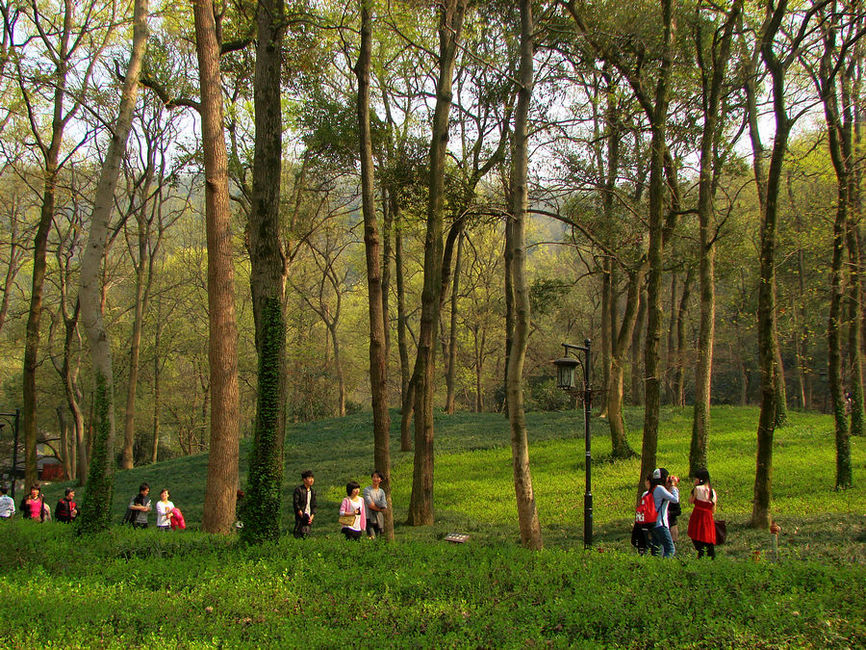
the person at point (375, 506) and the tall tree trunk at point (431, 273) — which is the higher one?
the tall tree trunk at point (431, 273)

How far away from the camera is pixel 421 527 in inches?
521

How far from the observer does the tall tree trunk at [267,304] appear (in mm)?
8305

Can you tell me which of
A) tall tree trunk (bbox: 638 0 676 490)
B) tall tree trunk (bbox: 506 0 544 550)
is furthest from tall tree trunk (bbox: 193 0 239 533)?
tall tree trunk (bbox: 638 0 676 490)

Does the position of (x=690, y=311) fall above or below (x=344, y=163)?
below

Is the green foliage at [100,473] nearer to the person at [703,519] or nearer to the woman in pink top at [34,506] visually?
the woman in pink top at [34,506]

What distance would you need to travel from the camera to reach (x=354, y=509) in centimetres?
983

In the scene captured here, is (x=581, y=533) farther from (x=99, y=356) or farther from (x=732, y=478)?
(x=99, y=356)

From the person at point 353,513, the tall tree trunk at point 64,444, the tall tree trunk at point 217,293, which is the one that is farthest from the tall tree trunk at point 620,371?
the tall tree trunk at point 64,444

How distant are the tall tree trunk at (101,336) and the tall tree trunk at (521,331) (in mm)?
6338

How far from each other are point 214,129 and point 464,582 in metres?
8.92

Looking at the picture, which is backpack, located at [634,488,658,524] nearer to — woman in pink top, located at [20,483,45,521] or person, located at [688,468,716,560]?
person, located at [688,468,716,560]

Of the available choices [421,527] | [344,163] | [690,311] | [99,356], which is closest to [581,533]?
[421,527]

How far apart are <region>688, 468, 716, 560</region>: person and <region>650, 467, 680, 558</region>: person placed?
0.34 metres

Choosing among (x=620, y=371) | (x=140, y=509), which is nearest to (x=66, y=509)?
(x=140, y=509)
